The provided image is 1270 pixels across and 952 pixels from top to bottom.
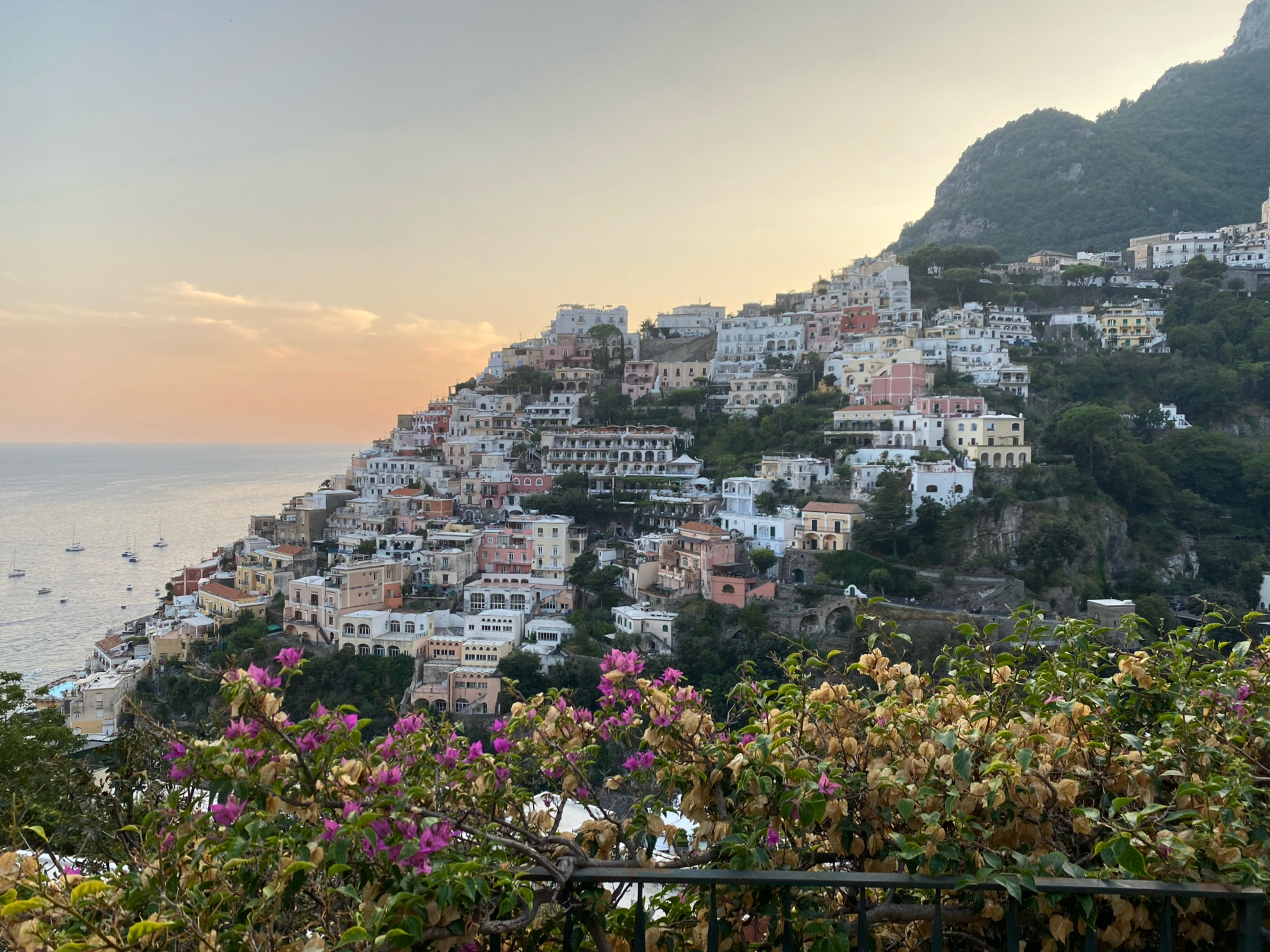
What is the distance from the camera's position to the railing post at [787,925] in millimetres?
1628

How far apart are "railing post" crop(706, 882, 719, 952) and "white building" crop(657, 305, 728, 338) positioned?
3756cm

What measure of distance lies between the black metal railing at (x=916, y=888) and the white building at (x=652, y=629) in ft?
57.6

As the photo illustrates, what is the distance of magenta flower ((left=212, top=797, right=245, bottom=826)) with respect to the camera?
1674 mm

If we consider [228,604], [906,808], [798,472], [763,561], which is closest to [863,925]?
[906,808]

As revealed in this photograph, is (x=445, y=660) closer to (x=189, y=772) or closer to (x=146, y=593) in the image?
(x=189, y=772)

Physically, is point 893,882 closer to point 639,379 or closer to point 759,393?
point 759,393

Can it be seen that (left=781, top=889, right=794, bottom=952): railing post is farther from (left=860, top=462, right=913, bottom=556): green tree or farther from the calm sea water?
the calm sea water

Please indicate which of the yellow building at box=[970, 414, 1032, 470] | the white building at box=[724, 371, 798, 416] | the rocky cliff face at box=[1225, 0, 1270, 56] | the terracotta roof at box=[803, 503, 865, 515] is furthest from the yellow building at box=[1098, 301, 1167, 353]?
the rocky cliff face at box=[1225, 0, 1270, 56]

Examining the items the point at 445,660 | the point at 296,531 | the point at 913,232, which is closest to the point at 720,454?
the point at 445,660

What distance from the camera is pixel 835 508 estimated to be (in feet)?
70.8

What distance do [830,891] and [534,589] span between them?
20123mm

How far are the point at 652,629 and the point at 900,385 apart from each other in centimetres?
1250

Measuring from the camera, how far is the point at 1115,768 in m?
1.82

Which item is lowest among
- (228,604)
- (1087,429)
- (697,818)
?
(228,604)
